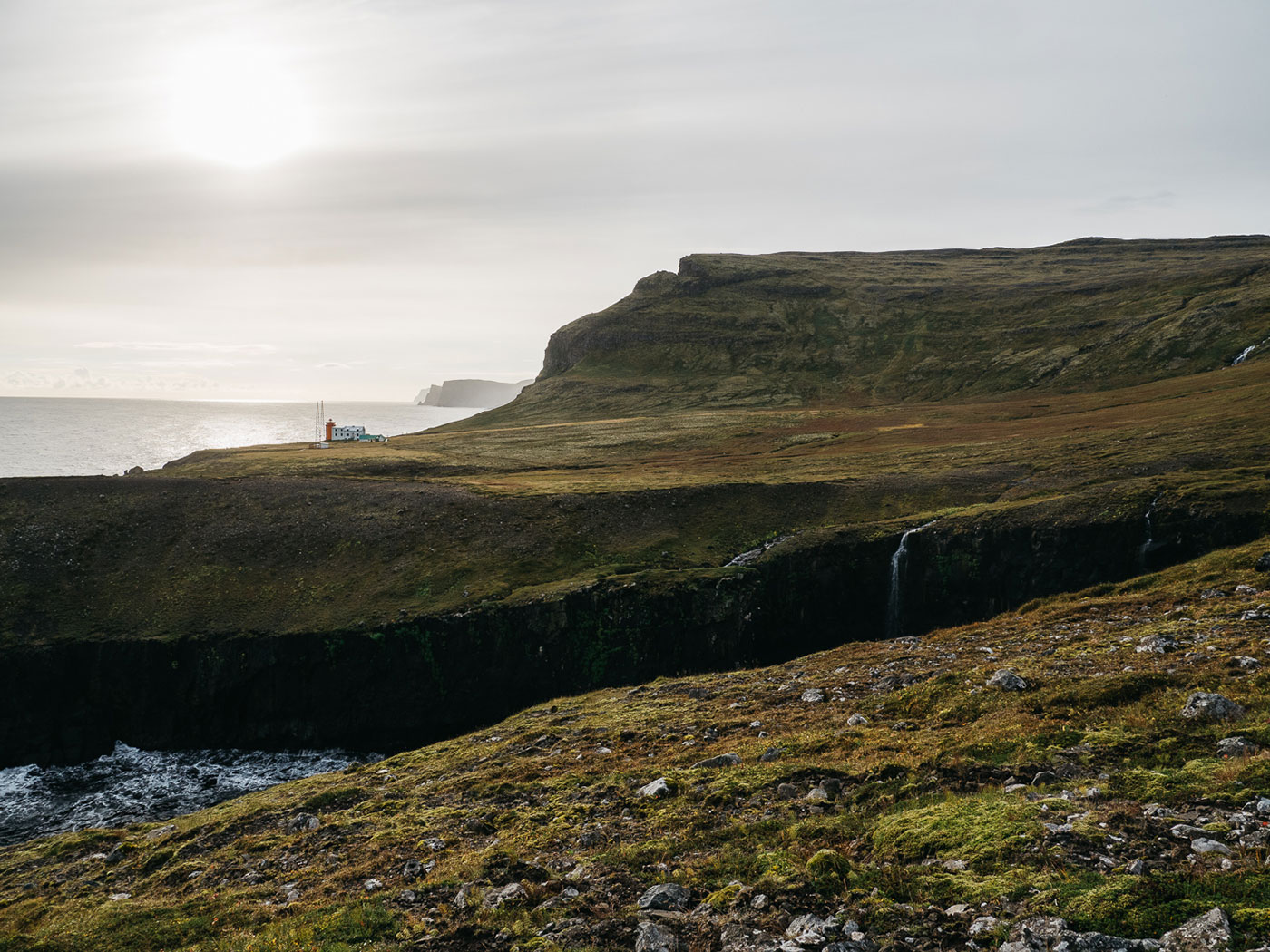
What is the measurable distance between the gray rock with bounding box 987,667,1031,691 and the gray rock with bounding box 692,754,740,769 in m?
7.55

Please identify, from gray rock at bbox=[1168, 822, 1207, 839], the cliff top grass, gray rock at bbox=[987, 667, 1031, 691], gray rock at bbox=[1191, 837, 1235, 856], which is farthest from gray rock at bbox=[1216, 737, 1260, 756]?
the cliff top grass

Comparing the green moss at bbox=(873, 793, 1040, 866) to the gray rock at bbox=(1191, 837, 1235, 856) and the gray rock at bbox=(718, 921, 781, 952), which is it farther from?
the gray rock at bbox=(718, 921, 781, 952)

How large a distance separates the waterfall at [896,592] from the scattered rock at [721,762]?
3020 centimetres

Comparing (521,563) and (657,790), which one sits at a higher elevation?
(521,563)

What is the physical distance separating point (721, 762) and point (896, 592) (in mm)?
31161

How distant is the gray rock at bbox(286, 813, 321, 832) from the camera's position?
19875mm

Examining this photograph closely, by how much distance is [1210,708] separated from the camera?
15266 mm

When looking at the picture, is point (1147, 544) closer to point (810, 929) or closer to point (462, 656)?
point (810, 929)

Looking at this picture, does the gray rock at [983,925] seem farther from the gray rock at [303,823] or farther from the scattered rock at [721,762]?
the gray rock at [303,823]

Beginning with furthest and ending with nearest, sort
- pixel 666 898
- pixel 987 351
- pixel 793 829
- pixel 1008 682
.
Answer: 1. pixel 987 351
2. pixel 1008 682
3. pixel 793 829
4. pixel 666 898

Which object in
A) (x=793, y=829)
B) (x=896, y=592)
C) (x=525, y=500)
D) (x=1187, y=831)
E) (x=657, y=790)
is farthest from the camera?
(x=525, y=500)

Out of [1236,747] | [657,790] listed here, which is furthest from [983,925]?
[657,790]

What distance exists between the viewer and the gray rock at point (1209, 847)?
10320 mm

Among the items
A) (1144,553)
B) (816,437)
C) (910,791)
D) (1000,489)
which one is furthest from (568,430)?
(910,791)
